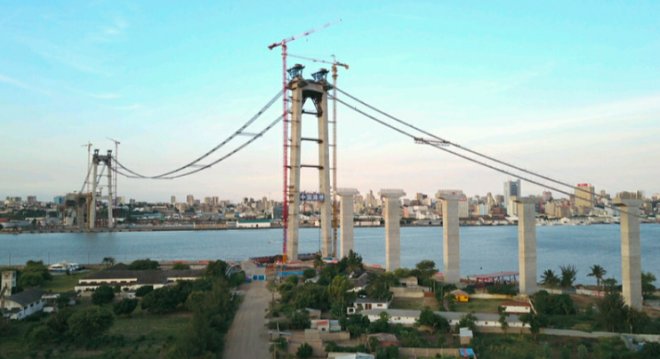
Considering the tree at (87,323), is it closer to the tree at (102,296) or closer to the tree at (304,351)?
the tree at (102,296)

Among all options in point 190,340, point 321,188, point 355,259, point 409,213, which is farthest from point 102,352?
point 409,213

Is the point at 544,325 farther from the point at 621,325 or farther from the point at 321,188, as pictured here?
the point at 321,188

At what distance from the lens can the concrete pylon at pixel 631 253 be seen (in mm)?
11570

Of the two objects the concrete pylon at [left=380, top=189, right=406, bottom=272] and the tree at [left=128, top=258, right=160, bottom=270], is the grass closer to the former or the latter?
the tree at [left=128, top=258, right=160, bottom=270]

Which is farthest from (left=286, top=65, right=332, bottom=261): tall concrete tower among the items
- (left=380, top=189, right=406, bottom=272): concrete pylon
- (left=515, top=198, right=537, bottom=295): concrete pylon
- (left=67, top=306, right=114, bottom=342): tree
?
(left=67, top=306, right=114, bottom=342): tree

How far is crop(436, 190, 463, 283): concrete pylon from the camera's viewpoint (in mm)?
15250

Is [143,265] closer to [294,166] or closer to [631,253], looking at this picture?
[294,166]

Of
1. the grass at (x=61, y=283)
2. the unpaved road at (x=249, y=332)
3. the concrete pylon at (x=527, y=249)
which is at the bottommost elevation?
the grass at (x=61, y=283)

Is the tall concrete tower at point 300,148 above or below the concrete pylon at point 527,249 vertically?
above

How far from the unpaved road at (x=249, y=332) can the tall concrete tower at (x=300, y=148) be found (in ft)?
18.2

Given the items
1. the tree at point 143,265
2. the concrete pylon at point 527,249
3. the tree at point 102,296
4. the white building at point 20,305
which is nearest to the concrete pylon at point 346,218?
the tree at point 143,265

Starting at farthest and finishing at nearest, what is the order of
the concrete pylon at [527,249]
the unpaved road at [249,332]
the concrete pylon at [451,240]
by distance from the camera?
the concrete pylon at [451,240]
the concrete pylon at [527,249]
the unpaved road at [249,332]

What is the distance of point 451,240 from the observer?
1530cm

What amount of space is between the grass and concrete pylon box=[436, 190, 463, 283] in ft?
39.7
